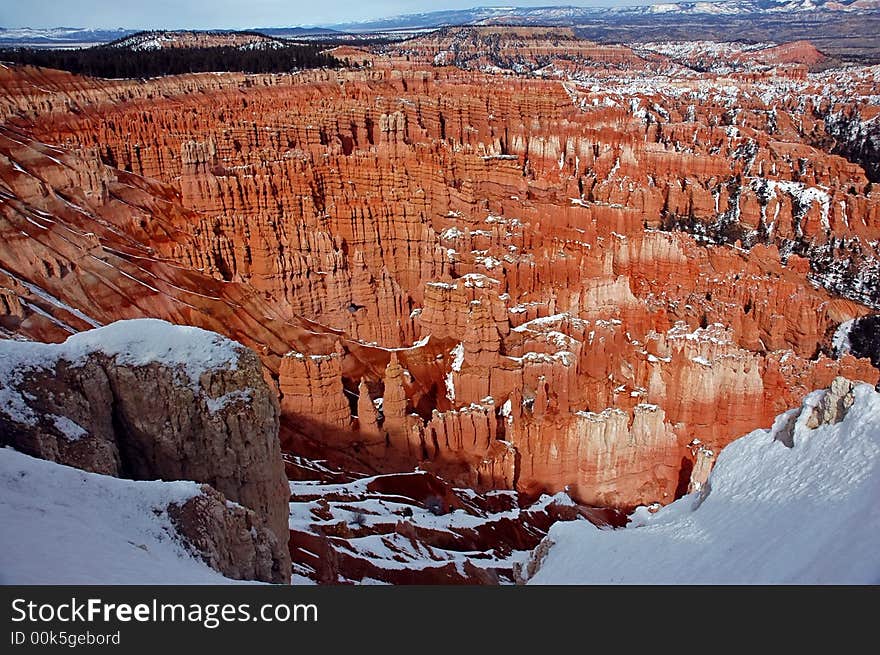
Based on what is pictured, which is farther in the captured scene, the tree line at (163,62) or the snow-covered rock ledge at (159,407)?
the tree line at (163,62)

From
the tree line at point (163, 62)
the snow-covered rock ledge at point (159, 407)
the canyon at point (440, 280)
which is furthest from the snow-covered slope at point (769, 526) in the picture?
the tree line at point (163, 62)

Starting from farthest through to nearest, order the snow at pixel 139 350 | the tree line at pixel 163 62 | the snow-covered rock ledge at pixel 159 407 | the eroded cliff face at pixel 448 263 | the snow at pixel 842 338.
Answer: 1. the tree line at pixel 163 62
2. the snow at pixel 842 338
3. the eroded cliff face at pixel 448 263
4. the snow at pixel 139 350
5. the snow-covered rock ledge at pixel 159 407

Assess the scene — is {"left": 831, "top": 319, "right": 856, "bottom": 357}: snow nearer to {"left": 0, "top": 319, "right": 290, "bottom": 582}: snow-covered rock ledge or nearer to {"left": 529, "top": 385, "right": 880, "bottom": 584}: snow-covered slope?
{"left": 529, "top": 385, "right": 880, "bottom": 584}: snow-covered slope

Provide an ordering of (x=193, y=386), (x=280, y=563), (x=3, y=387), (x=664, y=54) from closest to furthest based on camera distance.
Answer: (x=3, y=387)
(x=280, y=563)
(x=193, y=386)
(x=664, y=54)

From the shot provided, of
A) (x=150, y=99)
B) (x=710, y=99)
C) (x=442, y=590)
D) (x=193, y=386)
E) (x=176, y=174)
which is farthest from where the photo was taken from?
(x=710, y=99)

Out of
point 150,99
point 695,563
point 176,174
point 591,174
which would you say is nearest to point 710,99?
point 591,174

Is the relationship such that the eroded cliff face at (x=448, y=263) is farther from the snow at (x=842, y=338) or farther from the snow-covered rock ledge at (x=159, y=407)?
the snow-covered rock ledge at (x=159, y=407)

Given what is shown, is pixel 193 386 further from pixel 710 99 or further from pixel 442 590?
pixel 710 99
